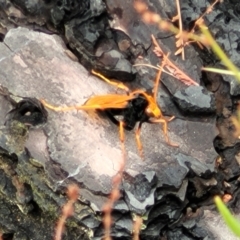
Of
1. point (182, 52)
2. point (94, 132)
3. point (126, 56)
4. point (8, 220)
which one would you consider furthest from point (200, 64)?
point (8, 220)

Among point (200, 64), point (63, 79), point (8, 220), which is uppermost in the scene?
point (63, 79)

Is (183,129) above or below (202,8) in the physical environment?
below

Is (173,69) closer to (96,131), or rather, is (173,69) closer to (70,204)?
(96,131)

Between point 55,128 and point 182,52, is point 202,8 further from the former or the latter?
point 55,128

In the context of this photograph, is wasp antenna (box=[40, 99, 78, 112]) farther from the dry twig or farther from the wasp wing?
the dry twig

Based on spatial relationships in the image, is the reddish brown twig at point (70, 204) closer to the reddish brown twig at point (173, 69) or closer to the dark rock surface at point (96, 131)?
the dark rock surface at point (96, 131)

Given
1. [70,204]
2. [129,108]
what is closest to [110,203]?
[70,204]

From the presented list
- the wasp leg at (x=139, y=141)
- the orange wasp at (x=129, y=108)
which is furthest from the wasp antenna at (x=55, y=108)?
the wasp leg at (x=139, y=141)
